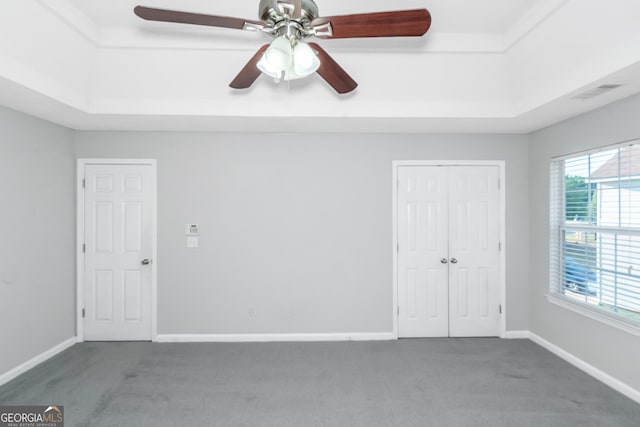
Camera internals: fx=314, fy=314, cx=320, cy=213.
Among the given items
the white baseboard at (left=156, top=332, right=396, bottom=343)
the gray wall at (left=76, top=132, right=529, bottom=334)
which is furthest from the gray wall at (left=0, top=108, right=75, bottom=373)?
the white baseboard at (left=156, top=332, right=396, bottom=343)

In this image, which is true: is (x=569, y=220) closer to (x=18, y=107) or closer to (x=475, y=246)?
(x=475, y=246)

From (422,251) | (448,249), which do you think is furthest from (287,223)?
(448,249)

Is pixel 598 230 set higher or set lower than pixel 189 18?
lower

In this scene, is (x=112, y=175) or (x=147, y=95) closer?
(x=147, y=95)

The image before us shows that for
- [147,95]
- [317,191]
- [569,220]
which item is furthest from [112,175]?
[569,220]

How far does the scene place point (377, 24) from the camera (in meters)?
1.49

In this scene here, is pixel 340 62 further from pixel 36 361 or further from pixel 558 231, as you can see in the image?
pixel 36 361

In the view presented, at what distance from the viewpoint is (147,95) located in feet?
9.73

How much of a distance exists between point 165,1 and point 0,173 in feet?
6.86

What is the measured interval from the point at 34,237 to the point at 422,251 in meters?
4.06

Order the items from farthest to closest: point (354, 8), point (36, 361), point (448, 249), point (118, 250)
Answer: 1. point (448, 249)
2. point (118, 250)
3. point (36, 361)
4. point (354, 8)

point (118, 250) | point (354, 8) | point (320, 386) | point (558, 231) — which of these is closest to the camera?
point (354, 8)

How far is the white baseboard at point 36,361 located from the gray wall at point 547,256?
522 centimetres

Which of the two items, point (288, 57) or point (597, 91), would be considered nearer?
point (288, 57)
